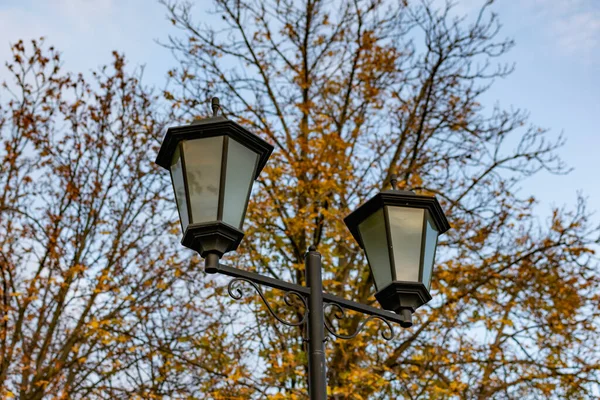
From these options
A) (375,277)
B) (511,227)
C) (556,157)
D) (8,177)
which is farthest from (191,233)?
(556,157)

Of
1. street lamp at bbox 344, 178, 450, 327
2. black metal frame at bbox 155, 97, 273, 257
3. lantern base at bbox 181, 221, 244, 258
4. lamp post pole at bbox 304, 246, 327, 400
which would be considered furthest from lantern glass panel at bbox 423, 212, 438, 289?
lantern base at bbox 181, 221, 244, 258

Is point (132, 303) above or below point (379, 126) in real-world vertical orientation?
below

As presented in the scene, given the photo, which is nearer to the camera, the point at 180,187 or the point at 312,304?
the point at 180,187

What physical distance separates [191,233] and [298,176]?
6.59 m

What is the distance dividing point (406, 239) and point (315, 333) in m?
0.75

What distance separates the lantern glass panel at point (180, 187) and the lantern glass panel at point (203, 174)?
2.3 inches

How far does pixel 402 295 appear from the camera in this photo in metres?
3.60

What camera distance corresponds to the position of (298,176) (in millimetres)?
9656

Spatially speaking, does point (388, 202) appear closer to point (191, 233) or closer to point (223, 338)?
point (191, 233)

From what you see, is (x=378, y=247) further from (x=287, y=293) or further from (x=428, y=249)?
(x=287, y=293)

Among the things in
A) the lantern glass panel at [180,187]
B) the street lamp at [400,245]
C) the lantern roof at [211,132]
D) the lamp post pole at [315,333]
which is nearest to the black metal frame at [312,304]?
→ the lamp post pole at [315,333]

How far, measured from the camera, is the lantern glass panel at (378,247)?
3631mm

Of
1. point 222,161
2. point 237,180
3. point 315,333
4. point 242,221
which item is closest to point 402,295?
point 315,333

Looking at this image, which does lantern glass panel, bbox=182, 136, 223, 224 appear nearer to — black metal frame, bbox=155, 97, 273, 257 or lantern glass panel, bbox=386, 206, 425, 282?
black metal frame, bbox=155, 97, 273, 257
